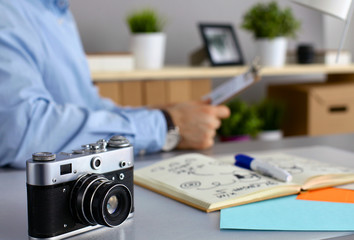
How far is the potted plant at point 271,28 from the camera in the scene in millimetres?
2375

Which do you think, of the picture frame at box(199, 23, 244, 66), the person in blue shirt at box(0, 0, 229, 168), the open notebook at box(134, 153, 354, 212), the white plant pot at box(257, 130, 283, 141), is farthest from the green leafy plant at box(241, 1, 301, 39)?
the open notebook at box(134, 153, 354, 212)

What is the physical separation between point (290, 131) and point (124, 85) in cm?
101

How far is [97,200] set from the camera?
547mm

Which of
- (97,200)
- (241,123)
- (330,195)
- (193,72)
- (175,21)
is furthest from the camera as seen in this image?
(175,21)

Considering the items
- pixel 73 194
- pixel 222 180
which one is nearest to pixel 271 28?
pixel 222 180

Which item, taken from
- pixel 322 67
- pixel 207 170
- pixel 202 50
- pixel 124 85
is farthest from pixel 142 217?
pixel 322 67

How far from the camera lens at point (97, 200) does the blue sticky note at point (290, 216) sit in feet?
0.44

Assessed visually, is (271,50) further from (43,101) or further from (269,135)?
(43,101)

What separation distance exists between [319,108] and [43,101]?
178cm

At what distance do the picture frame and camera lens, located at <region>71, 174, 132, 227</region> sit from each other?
1.78m

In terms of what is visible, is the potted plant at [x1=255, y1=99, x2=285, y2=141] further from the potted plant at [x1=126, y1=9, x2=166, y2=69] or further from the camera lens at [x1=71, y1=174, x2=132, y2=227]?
the camera lens at [x1=71, y1=174, x2=132, y2=227]

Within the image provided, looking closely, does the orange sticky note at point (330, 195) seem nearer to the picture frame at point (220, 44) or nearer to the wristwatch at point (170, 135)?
the wristwatch at point (170, 135)

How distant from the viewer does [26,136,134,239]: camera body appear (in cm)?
54

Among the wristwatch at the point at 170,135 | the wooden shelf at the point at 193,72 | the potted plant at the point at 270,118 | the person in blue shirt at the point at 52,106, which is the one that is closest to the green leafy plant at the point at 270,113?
the potted plant at the point at 270,118
